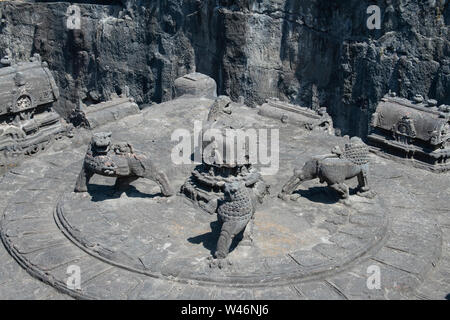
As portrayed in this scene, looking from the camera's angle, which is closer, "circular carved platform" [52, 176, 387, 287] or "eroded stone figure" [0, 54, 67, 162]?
"circular carved platform" [52, 176, 387, 287]

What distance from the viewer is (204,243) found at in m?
11.1

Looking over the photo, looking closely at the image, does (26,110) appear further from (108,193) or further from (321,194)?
(321,194)

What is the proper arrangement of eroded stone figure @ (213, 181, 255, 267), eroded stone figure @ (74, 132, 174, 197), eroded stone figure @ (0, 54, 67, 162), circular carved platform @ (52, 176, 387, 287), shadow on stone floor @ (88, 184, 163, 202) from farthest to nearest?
eroded stone figure @ (0, 54, 67, 162)
shadow on stone floor @ (88, 184, 163, 202)
eroded stone figure @ (74, 132, 174, 197)
circular carved platform @ (52, 176, 387, 287)
eroded stone figure @ (213, 181, 255, 267)

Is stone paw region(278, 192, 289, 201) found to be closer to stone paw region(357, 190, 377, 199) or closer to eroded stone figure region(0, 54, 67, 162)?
stone paw region(357, 190, 377, 199)

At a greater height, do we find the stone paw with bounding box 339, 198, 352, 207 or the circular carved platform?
Answer: the stone paw with bounding box 339, 198, 352, 207

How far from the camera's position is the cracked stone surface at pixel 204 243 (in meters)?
10.1

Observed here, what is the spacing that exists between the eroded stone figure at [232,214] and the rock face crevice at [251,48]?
1444 cm

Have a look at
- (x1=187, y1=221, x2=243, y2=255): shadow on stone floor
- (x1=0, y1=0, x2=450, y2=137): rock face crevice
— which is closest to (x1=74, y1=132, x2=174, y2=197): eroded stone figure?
(x1=187, y1=221, x2=243, y2=255): shadow on stone floor

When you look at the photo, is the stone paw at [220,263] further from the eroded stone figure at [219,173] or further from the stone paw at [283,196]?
the stone paw at [283,196]

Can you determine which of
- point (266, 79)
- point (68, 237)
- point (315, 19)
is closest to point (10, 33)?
point (266, 79)

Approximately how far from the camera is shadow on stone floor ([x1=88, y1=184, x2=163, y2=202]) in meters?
12.6

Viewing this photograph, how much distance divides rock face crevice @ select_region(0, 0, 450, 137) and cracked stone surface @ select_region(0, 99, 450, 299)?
1097 cm

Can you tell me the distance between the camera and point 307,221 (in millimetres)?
11906

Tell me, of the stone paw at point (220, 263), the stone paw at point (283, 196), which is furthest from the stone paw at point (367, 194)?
the stone paw at point (220, 263)
